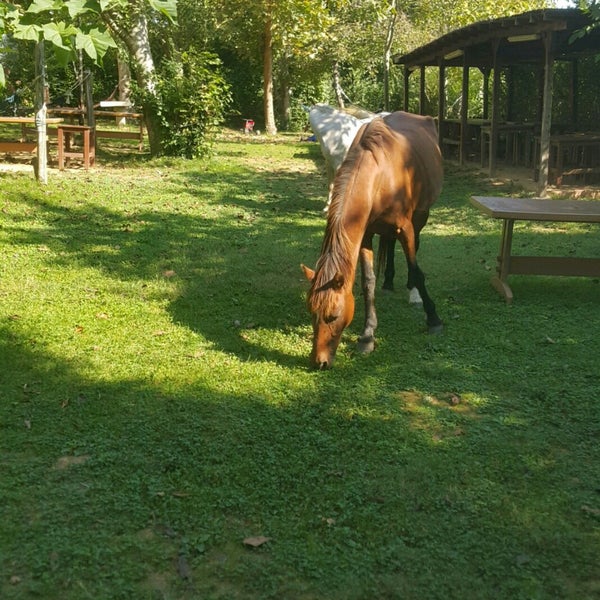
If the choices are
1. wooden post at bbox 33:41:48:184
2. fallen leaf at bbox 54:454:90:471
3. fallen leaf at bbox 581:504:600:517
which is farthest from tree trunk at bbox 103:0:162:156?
fallen leaf at bbox 581:504:600:517

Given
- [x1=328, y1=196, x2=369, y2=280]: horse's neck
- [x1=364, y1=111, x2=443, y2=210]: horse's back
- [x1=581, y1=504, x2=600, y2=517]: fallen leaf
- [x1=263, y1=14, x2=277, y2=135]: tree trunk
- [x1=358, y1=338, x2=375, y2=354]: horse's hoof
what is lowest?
[x1=581, y1=504, x2=600, y2=517]: fallen leaf

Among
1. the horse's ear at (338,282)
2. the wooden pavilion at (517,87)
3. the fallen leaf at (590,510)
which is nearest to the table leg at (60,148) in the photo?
the wooden pavilion at (517,87)

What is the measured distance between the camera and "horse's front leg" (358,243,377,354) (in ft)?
17.6

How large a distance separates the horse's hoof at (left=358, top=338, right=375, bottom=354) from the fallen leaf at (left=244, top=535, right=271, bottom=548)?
235 centimetres

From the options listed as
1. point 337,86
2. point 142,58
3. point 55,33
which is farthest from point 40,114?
point 337,86

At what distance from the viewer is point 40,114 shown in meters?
11.4

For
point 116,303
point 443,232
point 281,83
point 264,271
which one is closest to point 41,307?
point 116,303

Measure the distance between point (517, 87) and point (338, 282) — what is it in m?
17.6

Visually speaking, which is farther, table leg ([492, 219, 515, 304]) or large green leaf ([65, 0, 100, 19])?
table leg ([492, 219, 515, 304])

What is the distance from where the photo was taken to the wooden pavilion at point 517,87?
12141 millimetres

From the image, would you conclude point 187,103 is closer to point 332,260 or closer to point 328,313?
point 332,260

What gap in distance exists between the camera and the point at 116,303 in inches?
250

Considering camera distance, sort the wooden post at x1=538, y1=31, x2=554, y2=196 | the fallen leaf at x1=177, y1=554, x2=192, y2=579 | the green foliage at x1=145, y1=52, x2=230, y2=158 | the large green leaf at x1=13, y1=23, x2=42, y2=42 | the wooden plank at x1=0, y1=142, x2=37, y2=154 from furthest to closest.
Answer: the green foliage at x1=145, y1=52, x2=230, y2=158, the wooden plank at x1=0, y1=142, x2=37, y2=154, the wooden post at x1=538, y1=31, x2=554, y2=196, the large green leaf at x1=13, y1=23, x2=42, y2=42, the fallen leaf at x1=177, y1=554, x2=192, y2=579

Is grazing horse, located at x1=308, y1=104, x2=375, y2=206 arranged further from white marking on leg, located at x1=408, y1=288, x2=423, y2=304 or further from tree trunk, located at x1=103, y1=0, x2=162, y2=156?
tree trunk, located at x1=103, y1=0, x2=162, y2=156
